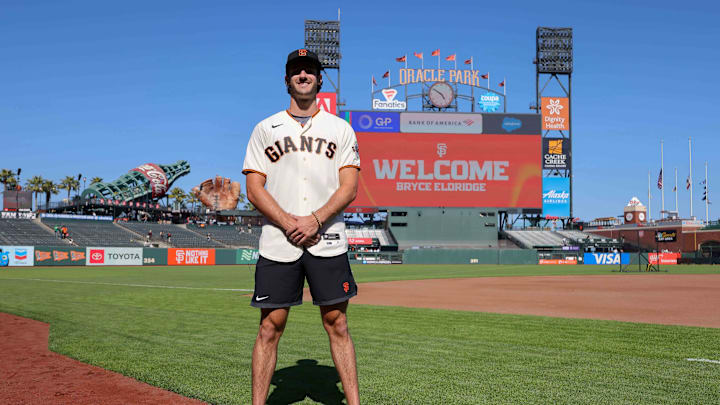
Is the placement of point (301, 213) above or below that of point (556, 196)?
below

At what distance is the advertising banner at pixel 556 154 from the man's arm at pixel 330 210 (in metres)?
56.8

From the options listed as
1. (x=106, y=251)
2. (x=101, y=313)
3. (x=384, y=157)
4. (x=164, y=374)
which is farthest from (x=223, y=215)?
(x=164, y=374)

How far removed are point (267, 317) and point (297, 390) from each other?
1.13 metres

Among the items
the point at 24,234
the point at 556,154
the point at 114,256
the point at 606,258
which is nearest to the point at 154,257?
the point at 114,256

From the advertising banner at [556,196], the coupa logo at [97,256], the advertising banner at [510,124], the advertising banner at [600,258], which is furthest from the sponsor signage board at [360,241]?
the coupa logo at [97,256]

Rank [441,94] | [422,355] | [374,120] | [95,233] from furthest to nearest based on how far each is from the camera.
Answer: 1. [441,94]
2. [374,120]
3. [95,233]
4. [422,355]

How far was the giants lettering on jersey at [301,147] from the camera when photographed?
10.6ft

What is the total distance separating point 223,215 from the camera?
6881cm

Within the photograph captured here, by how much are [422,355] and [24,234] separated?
4422cm

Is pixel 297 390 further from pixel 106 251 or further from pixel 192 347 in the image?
pixel 106 251

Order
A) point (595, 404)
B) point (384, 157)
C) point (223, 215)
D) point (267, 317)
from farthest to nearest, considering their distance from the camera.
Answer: point (223, 215) → point (384, 157) → point (595, 404) → point (267, 317)

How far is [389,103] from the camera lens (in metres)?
55.3

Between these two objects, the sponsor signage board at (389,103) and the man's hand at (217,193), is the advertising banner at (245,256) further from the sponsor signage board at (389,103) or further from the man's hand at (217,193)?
the man's hand at (217,193)

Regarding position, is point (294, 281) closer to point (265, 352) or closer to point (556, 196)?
point (265, 352)
